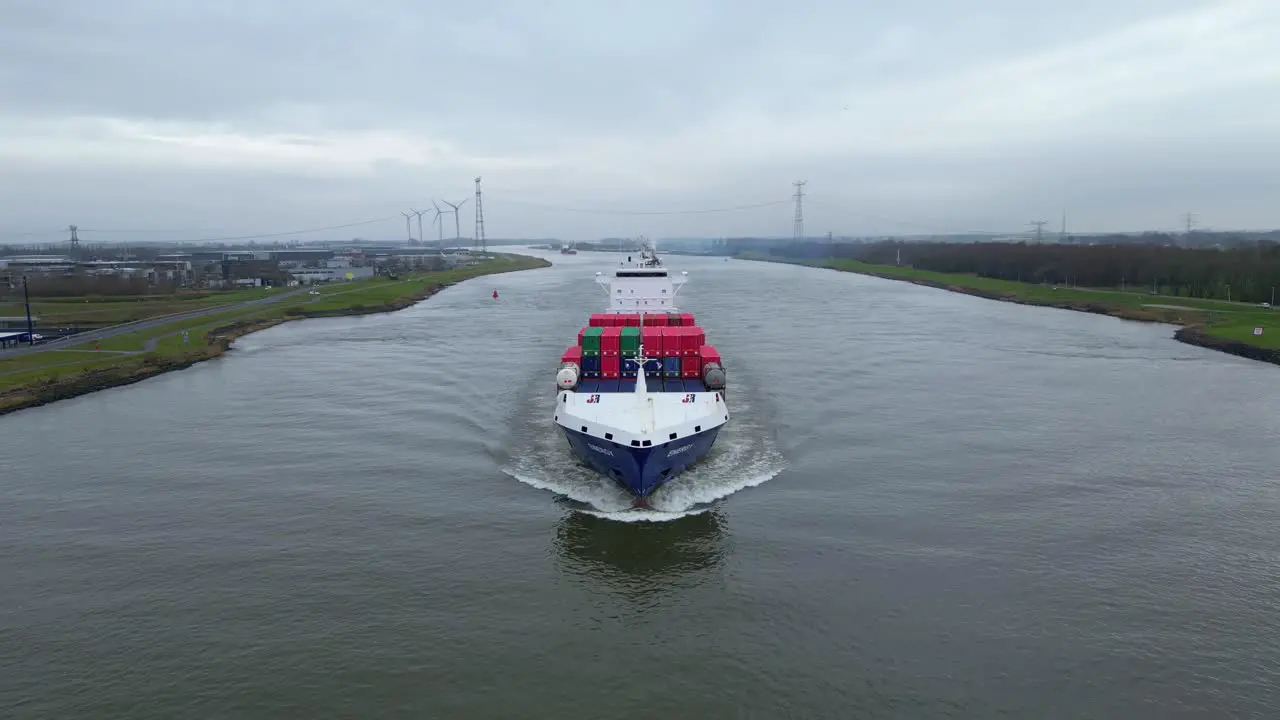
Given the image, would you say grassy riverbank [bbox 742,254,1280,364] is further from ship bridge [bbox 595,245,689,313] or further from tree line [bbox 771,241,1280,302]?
ship bridge [bbox 595,245,689,313]

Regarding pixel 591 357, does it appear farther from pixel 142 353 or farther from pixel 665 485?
pixel 142 353

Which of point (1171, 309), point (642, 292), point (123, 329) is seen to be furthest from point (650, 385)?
point (1171, 309)

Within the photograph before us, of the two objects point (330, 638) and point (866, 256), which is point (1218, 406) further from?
point (866, 256)

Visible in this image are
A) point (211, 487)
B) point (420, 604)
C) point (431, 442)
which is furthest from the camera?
point (431, 442)

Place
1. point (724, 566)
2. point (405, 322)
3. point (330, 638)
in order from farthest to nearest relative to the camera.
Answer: point (405, 322) < point (724, 566) < point (330, 638)

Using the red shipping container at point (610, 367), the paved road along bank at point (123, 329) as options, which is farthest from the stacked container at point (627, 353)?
the paved road along bank at point (123, 329)

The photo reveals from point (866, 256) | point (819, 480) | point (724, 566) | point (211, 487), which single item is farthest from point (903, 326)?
point (866, 256)

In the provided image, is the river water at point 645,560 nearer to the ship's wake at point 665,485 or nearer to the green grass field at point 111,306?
the ship's wake at point 665,485
